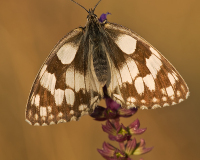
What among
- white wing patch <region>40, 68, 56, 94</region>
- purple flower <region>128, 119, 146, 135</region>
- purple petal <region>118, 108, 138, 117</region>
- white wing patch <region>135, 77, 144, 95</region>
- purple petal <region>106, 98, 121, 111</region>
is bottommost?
purple flower <region>128, 119, 146, 135</region>

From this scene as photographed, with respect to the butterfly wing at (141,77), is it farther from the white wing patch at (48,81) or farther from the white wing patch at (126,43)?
the white wing patch at (48,81)

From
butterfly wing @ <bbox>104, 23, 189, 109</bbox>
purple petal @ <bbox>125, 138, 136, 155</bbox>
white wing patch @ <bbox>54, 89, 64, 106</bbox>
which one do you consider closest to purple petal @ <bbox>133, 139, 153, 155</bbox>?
purple petal @ <bbox>125, 138, 136, 155</bbox>

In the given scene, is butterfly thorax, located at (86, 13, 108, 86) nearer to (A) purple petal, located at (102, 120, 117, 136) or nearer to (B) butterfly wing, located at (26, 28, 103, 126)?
(B) butterfly wing, located at (26, 28, 103, 126)

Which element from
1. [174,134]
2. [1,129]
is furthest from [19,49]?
[174,134]

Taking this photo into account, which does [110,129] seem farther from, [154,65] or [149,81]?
[154,65]

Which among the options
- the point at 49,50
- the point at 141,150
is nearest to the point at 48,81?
the point at 141,150

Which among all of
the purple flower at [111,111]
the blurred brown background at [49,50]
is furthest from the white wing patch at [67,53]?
the blurred brown background at [49,50]

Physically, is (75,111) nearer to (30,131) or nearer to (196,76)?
(30,131)

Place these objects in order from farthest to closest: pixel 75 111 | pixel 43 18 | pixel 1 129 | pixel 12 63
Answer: pixel 43 18 → pixel 12 63 → pixel 1 129 → pixel 75 111
